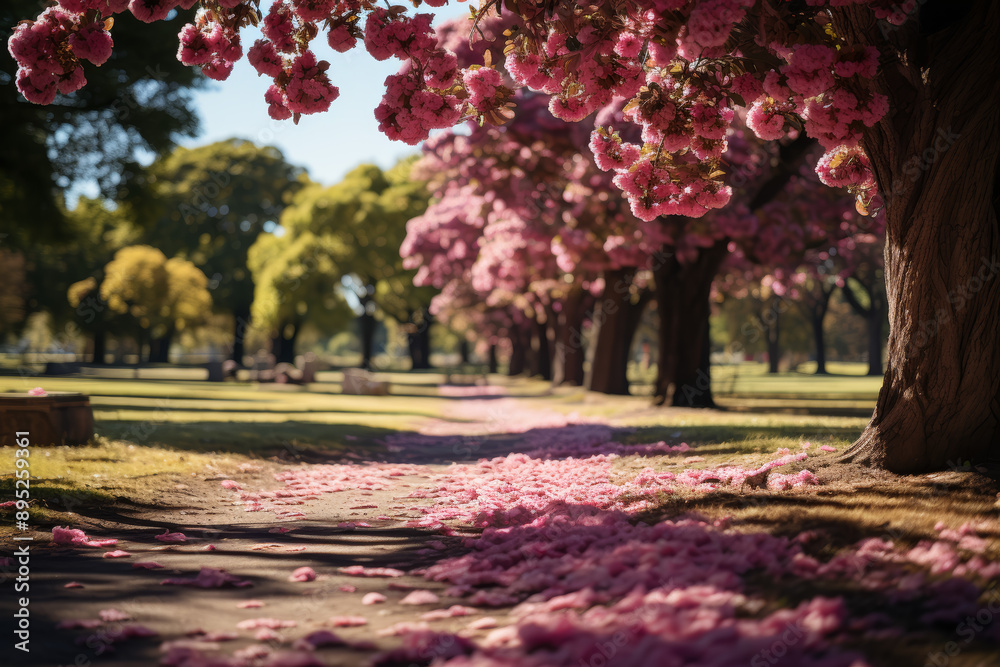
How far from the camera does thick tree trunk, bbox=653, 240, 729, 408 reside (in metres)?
19.0

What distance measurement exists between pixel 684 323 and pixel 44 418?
14.4m

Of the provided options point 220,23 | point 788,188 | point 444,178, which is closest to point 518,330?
point 444,178

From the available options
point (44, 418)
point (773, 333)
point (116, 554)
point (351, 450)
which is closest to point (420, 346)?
point (773, 333)

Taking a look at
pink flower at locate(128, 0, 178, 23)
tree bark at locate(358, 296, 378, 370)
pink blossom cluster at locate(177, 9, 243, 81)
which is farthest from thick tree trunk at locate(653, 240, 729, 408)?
tree bark at locate(358, 296, 378, 370)

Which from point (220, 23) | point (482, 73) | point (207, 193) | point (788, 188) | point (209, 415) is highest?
point (207, 193)

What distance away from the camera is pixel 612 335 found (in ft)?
85.4

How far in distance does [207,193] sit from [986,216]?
53.5 meters

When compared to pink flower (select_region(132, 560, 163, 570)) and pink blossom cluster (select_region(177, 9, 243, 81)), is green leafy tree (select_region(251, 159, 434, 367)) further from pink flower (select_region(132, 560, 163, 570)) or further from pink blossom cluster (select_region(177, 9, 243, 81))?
pink flower (select_region(132, 560, 163, 570))

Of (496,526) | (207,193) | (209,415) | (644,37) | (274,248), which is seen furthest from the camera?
(207,193)

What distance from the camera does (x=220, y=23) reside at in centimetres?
696

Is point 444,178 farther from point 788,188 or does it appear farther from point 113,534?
point 113,534

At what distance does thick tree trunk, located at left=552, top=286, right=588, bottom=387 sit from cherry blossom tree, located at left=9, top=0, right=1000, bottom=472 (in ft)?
83.6

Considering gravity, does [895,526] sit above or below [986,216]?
below

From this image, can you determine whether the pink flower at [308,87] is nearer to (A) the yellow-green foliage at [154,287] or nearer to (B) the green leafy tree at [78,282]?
(A) the yellow-green foliage at [154,287]
